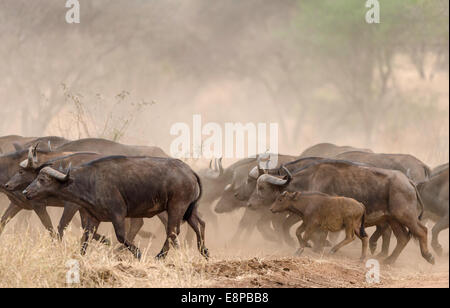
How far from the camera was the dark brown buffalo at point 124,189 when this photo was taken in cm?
916

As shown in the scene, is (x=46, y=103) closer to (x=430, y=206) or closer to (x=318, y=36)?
(x=318, y=36)

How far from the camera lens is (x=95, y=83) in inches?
1314

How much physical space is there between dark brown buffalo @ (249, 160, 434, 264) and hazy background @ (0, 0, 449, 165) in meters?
15.6

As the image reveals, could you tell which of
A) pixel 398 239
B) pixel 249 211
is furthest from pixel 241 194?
pixel 398 239

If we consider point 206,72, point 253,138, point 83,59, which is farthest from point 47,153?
point 206,72

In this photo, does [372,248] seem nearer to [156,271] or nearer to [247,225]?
[247,225]

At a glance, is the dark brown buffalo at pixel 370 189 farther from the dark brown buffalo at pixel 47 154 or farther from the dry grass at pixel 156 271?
the dark brown buffalo at pixel 47 154

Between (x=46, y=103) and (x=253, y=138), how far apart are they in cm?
925

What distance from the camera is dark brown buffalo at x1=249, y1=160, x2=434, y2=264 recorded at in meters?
10.5

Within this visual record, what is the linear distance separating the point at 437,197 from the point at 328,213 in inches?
85.4

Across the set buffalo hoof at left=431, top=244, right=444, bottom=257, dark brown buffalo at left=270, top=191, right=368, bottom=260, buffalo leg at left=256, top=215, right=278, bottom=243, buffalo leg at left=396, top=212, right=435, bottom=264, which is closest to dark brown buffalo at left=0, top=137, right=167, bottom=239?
buffalo leg at left=256, top=215, right=278, bottom=243

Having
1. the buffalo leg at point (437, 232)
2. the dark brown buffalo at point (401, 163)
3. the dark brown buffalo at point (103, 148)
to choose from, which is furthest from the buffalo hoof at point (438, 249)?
the dark brown buffalo at point (103, 148)

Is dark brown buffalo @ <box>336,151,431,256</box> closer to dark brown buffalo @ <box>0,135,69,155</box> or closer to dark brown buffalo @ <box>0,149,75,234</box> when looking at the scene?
dark brown buffalo @ <box>0,135,69,155</box>

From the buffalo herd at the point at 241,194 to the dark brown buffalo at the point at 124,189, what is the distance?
0.04ft
